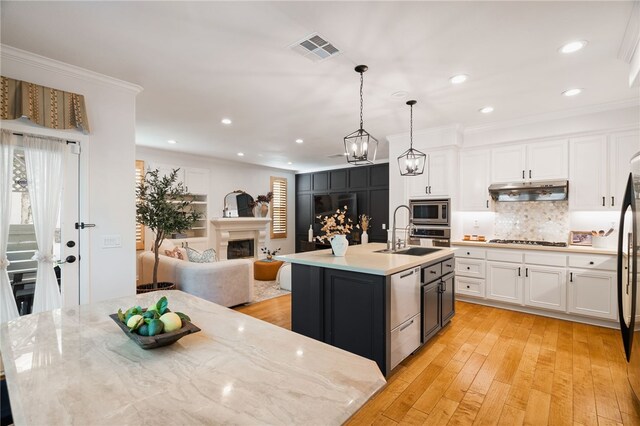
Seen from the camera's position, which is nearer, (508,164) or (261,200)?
(508,164)

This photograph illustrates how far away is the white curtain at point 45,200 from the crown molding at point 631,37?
4.42m

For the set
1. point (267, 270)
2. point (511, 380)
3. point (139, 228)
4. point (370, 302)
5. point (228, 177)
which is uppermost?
point (228, 177)

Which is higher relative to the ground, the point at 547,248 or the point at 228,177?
the point at 228,177

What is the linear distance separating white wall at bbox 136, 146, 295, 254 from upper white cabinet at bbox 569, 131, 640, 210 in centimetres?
645

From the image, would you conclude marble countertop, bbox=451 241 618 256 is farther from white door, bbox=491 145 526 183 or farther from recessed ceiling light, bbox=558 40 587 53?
recessed ceiling light, bbox=558 40 587 53

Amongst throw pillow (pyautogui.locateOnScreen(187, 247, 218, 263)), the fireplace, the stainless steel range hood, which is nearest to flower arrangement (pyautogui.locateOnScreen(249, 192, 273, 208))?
the fireplace

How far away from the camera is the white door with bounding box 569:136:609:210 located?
3711 mm

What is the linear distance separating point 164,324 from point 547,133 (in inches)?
193

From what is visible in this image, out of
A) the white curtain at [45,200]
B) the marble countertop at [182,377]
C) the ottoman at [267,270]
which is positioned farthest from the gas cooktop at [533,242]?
the white curtain at [45,200]

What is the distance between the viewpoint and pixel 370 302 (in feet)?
7.79

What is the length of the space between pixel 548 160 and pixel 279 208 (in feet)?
20.5

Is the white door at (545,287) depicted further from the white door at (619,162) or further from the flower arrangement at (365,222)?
the flower arrangement at (365,222)

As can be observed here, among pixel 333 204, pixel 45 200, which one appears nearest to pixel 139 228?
pixel 45 200

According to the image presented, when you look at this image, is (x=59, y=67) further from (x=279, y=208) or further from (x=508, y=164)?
(x=279, y=208)
